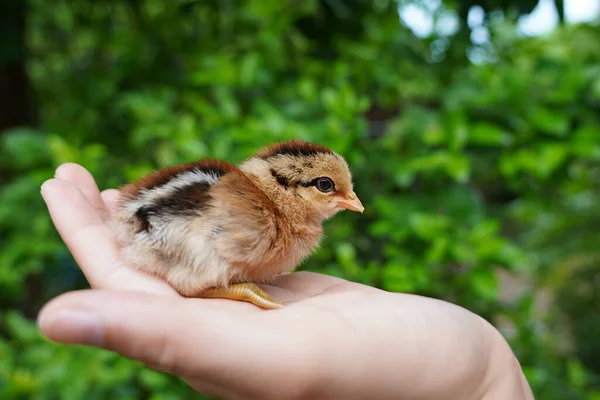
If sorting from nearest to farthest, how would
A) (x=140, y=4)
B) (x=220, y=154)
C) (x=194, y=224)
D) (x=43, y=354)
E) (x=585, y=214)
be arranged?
1. (x=194, y=224)
2. (x=220, y=154)
3. (x=43, y=354)
4. (x=140, y=4)
5. (x=585, y=214)

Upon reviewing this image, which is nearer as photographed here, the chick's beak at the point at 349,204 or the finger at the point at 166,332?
the finger at the point at 166,332

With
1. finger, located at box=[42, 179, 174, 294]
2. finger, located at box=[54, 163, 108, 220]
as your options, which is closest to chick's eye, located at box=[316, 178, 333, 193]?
finger, located at box=[42, 179, 174, 294]

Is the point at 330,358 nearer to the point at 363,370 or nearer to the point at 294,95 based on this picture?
the point at 363,370

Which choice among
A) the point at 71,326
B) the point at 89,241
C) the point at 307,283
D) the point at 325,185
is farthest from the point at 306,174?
the point at 71,326

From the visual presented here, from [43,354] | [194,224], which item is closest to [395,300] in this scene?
[194,224]

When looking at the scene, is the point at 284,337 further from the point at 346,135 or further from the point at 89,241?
the point at 346,135

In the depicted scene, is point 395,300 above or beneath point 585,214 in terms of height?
above

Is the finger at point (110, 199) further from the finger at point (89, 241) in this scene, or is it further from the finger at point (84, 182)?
the finger at point (89, 241)

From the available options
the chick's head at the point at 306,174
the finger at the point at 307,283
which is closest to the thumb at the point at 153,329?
the finger at the point at 307,283
